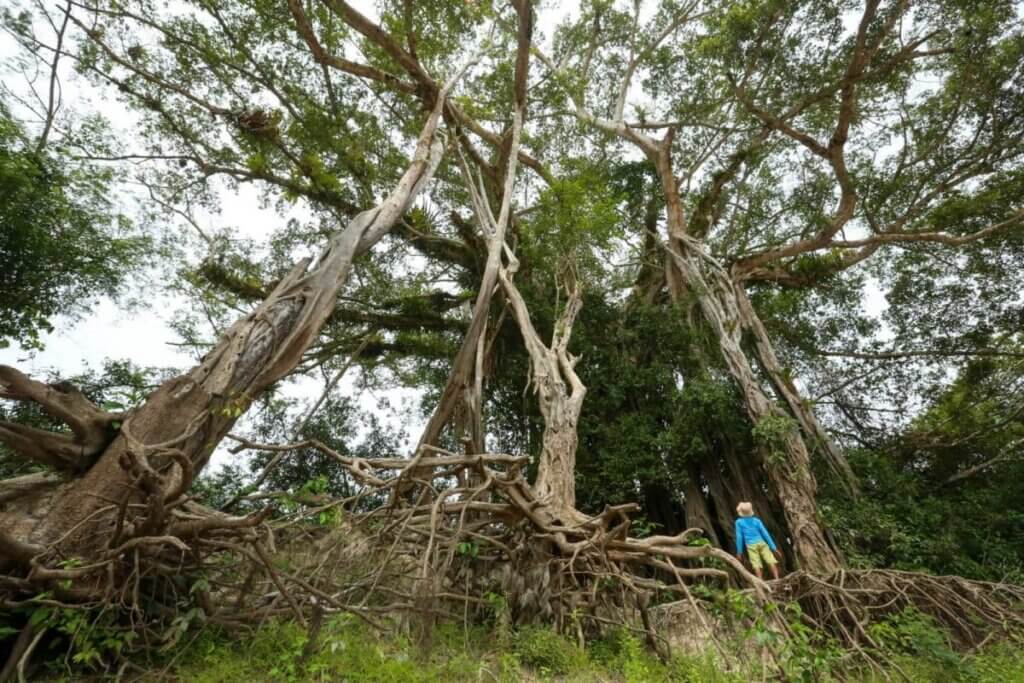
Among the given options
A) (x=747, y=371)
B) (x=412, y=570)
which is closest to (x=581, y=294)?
(x=747, y=371)

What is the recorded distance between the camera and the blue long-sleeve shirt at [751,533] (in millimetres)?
4117

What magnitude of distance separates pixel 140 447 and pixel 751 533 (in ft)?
14.5

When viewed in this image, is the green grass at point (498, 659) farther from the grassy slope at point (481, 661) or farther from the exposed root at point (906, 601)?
the exposed root at point (906, 601)

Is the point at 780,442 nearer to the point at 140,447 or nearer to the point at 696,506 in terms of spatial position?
the point at 696,506

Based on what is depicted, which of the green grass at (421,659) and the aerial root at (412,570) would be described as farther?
the green grass at (421,659)

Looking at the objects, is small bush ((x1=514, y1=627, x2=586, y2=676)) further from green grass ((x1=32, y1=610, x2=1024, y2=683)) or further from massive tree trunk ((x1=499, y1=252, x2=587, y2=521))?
massive tree trunk ((x1=499, y1=252, x2=587, y2=521))

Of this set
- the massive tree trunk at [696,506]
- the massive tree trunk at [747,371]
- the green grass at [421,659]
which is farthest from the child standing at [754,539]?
the green grass at [421,659]

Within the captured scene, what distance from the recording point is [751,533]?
163 inches

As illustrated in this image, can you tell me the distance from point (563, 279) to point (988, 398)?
6.10 meters

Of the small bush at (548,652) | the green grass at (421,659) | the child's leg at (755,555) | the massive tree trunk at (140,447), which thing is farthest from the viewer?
the child's leg at (755,555)

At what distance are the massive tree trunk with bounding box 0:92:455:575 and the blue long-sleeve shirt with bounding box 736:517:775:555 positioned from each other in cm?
392

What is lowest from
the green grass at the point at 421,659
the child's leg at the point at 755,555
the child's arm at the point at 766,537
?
the green grass at the point at 421,659

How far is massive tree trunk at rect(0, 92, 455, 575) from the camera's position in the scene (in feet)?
6.32

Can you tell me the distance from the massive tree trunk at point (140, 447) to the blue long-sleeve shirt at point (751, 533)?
392 cm
